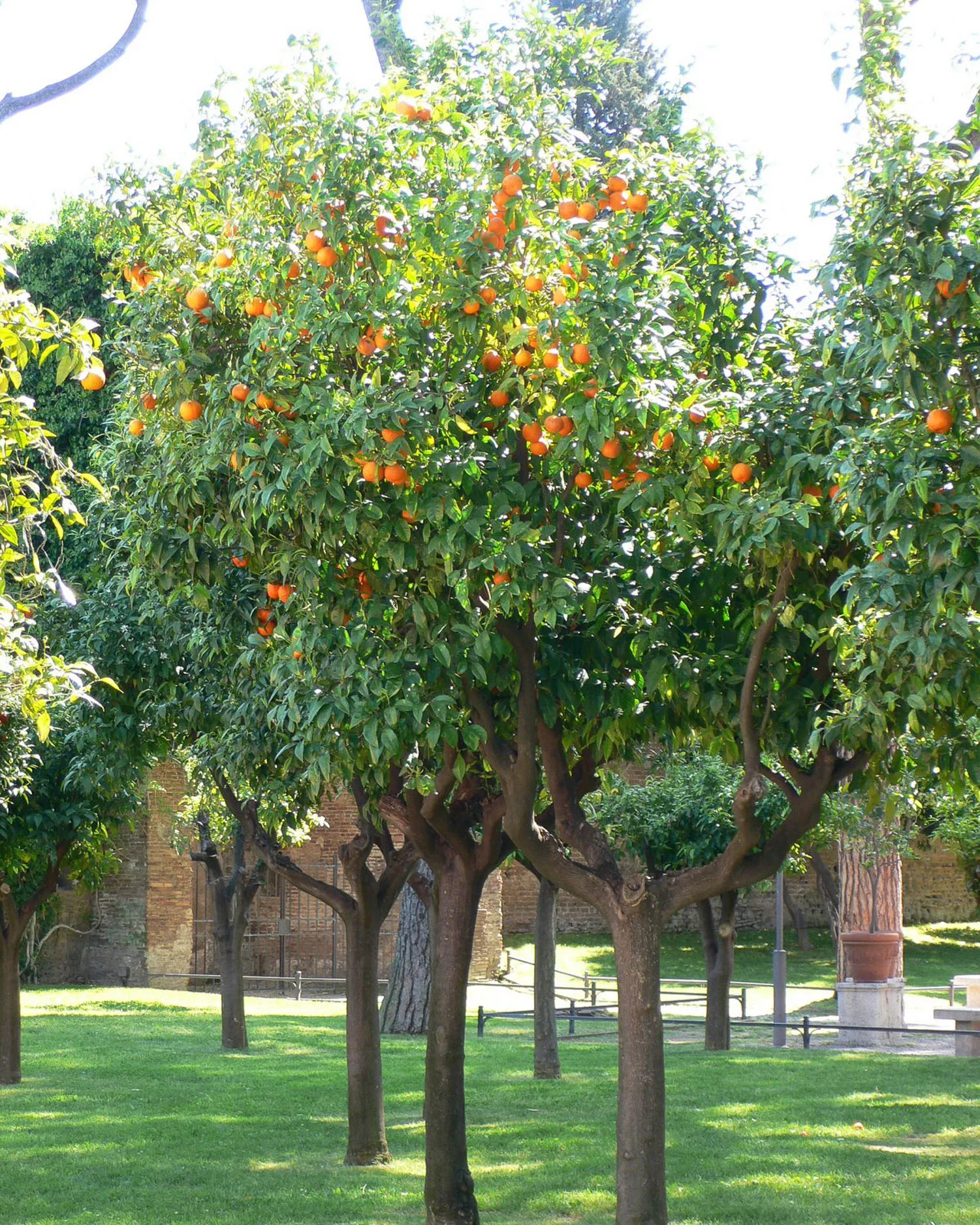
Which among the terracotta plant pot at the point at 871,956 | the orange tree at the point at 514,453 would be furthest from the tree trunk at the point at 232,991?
the orange tree at the point at 514,453

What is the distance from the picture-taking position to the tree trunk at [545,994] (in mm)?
12969

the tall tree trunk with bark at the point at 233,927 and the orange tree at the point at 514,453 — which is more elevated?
the orange tree at the point at 514,453

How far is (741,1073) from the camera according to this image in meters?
13.4

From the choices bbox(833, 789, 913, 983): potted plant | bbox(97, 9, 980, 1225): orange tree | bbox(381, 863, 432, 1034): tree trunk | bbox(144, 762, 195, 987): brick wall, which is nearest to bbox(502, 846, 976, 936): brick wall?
bbox(144, 762, 195, 987): brick wall

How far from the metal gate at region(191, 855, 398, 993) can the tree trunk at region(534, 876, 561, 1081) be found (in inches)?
429

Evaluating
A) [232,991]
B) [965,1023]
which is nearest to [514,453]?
[232,991]

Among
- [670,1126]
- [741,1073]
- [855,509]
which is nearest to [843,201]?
[855,509]

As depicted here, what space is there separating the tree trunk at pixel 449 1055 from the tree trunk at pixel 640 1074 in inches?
48.6

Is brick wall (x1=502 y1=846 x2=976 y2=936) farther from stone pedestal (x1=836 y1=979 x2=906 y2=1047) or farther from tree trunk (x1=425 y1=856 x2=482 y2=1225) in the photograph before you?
tree trunk (x1=425 y1=856 x2=482 y2=1225)

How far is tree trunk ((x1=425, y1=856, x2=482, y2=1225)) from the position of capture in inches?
Answer: 291

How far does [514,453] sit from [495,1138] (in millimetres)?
5656

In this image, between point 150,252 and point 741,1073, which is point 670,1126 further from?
point 150,252

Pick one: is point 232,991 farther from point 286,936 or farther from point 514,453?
point 514,453

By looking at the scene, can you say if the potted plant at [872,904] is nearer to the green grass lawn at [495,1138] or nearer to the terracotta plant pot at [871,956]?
the terracotta plant pot at [871,956]
